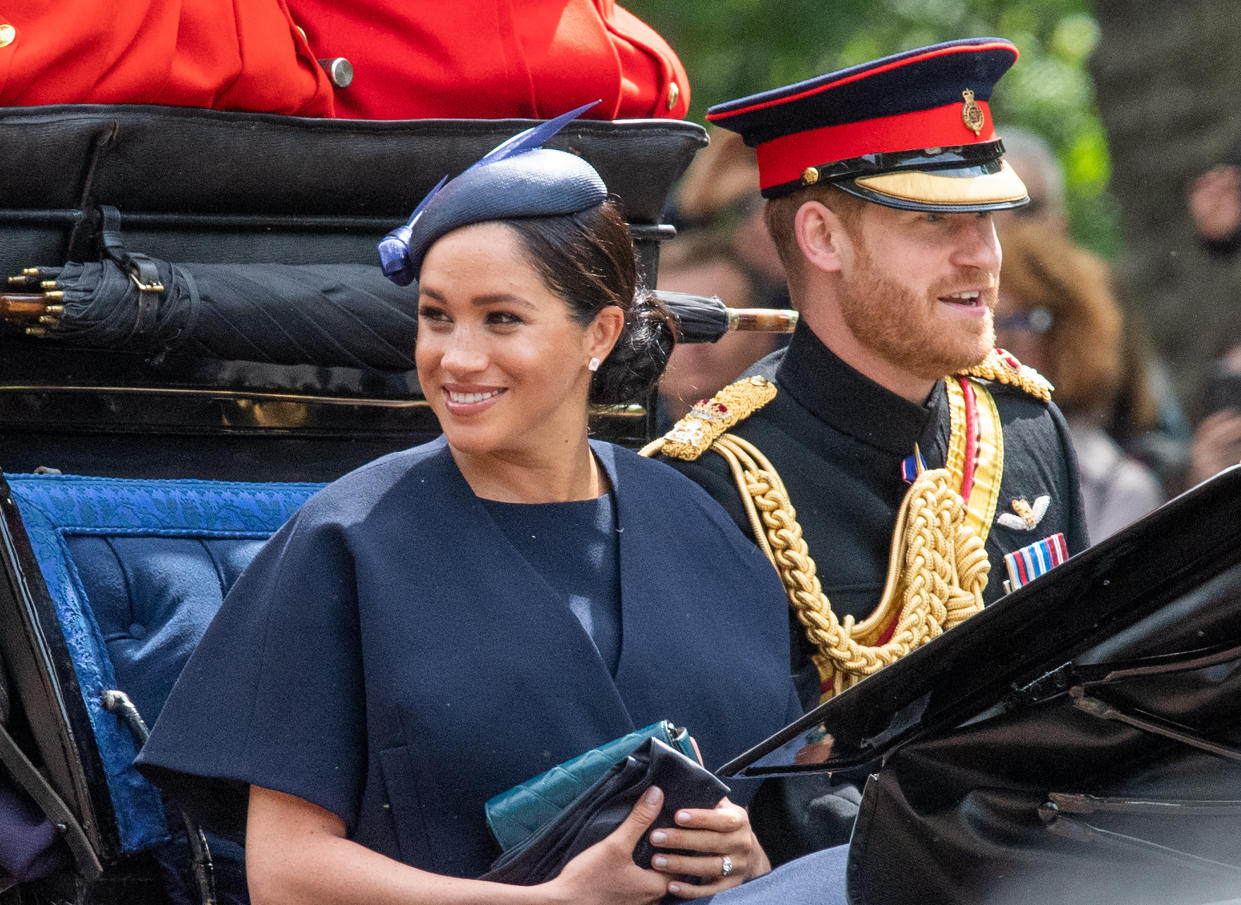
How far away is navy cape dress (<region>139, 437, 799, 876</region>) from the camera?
2.14 m

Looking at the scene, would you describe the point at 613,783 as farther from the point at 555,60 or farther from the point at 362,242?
the point at 555,60

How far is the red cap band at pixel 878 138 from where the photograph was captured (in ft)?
9.88

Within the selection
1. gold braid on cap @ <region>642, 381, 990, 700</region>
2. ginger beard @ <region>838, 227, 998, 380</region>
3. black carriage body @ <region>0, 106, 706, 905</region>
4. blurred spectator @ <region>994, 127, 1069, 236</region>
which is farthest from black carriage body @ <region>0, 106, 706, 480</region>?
blurred spectator @ <region>994, 127, 1069, 236</region>

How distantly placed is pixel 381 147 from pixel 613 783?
1.20 m

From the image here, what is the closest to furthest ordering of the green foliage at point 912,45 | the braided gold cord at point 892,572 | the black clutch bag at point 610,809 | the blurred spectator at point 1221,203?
the black clutch bag at point 610,809, the braided gold cord at point 892,572, the blurred spectator at point 1221,203, the green foliage at point 912,45

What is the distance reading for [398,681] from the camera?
2.14 metres

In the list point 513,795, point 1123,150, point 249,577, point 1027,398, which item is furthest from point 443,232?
point 1123,150

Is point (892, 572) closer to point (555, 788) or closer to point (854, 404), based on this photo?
point (854, 404)

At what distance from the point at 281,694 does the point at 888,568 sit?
1.19m

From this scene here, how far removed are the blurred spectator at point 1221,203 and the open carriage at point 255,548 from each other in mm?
2508

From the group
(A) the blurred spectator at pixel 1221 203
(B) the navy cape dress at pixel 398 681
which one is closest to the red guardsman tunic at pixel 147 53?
(B) the navy cape dress at pixel 398 681

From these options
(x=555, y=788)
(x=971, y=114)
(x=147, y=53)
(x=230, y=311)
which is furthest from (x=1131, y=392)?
(x=555, y=788)

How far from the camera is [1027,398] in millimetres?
3385

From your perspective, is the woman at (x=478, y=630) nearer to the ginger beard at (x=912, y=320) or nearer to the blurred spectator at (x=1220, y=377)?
the ginger beard at (x=912, y=320)
